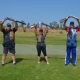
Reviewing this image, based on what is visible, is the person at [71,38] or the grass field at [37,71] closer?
the grass field at [37,71]

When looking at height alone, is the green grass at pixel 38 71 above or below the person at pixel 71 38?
below

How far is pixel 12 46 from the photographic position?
570 inches

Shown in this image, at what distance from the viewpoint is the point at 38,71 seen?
1309 cm

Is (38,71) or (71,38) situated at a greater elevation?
(71,38)

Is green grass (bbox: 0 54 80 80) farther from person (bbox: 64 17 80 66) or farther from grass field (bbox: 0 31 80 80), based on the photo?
person (bbox: 64 17 80 66)

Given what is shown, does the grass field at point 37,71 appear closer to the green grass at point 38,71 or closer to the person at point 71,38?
the green grass at point 38,71

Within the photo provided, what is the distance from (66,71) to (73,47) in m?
1.52

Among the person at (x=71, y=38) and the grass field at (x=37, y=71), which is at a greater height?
the person at (x=71, y=38)

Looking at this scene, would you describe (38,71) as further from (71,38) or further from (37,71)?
(71,38)

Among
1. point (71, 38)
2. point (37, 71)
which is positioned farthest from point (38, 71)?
point (71, 38)

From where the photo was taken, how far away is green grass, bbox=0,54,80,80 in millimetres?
12234

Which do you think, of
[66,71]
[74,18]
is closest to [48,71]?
[66,71]

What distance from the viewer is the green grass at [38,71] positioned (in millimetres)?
12234

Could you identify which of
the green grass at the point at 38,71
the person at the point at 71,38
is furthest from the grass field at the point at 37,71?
the person at the point at 71,38
